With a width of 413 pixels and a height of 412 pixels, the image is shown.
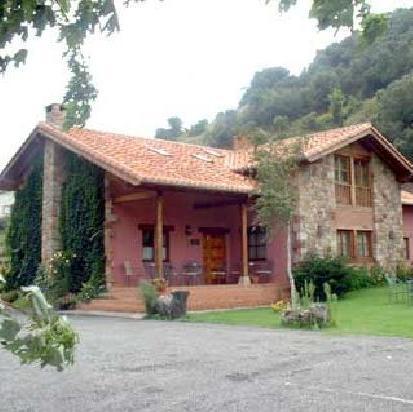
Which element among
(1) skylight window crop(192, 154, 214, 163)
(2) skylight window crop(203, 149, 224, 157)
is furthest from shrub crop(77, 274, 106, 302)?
(2) skylight window crop(203, 149, 224, 157)

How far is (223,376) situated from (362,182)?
706 inches

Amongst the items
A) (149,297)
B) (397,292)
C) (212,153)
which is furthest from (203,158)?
(397,292)

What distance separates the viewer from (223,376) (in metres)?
7.23

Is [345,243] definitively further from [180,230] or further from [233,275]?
[180,230]

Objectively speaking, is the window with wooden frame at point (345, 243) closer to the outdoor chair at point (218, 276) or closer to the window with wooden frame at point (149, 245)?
the outdoor chair at point (218, 276)

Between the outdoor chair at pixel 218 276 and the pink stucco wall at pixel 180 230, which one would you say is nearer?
the pink stucco wall at pixel 180 230

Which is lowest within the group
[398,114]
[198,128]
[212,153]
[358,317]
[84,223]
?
[358,317]

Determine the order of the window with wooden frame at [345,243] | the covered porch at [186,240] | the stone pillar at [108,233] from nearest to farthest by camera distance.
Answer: the stone pillar at [108,233]
the covered porch at [186,240]
the window with wooden frame at [345,243]

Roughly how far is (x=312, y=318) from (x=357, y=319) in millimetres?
1803

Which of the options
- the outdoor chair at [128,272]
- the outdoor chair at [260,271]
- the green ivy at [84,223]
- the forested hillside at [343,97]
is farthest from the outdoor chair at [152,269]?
the forested hillside at [343,97]

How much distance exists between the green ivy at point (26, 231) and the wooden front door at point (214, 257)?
555 centimetres

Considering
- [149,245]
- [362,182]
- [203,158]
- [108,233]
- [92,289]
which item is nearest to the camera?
[92,289]

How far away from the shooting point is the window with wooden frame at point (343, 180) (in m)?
22.8

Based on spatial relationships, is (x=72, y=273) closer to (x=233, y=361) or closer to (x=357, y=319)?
(x=357, y=319)
